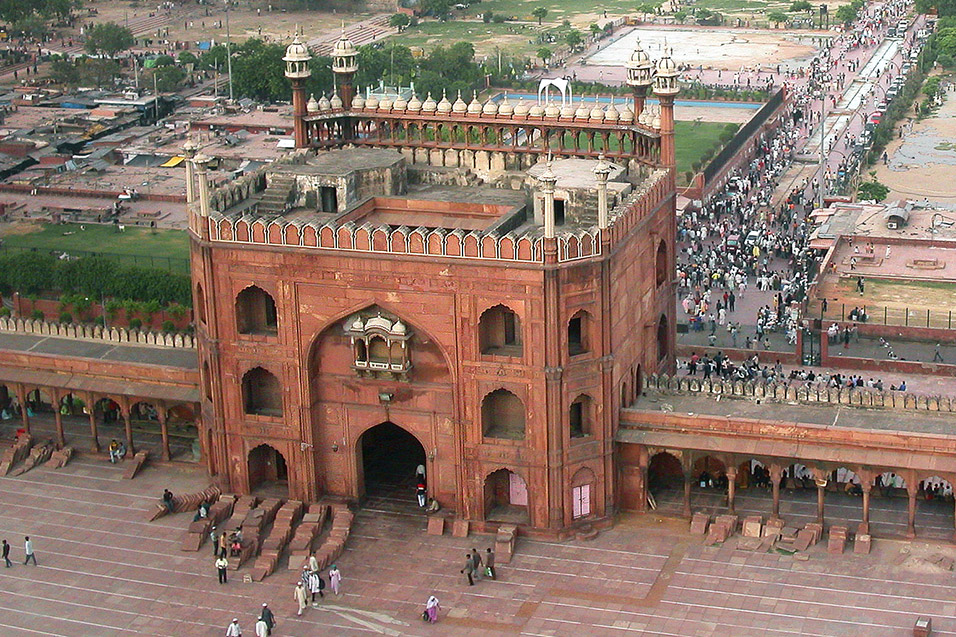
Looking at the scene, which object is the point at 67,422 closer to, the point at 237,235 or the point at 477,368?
the point at 237,235

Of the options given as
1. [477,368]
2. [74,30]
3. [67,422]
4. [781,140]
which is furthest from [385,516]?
[74,30]

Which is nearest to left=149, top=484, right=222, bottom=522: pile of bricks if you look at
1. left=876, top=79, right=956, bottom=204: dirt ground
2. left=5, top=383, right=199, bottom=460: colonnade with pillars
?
left=5, top=383, right=199, bottom=460: colonnade with pillars

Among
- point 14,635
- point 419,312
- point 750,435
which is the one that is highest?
point 419,312

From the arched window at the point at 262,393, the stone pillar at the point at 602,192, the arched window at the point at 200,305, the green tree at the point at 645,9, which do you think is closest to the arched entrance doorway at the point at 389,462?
the arched window at the point at 262,393

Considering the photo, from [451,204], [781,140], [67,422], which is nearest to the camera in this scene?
[451,204]

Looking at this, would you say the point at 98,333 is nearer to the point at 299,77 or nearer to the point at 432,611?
the point at 299,77
